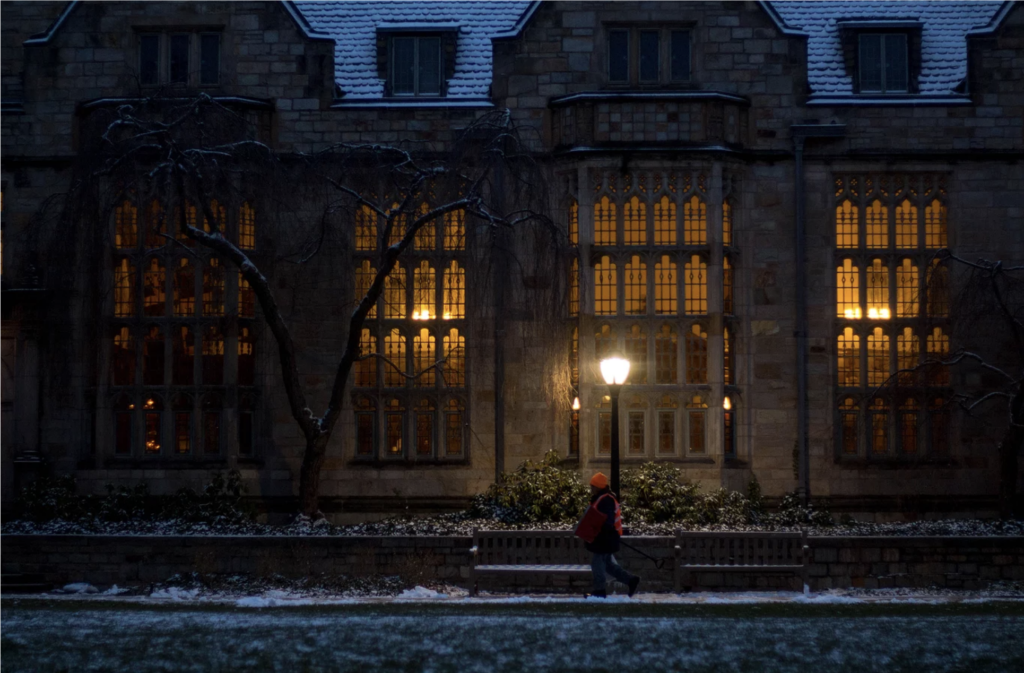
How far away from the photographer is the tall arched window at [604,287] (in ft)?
73.1

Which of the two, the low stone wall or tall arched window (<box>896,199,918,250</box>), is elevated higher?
tall arched window (<box>896,199,918,250</box>)

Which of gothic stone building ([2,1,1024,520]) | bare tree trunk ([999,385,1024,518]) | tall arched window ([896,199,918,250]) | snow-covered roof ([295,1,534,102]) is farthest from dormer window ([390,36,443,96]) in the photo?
bare tree trunk ([999,385,1024,518])

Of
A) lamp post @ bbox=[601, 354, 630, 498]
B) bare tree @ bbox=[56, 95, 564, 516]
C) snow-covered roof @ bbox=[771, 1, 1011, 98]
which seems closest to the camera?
lamp post @ bbox=[601, 354, 630, 498]

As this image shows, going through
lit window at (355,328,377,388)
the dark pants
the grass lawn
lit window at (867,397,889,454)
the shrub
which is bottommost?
the grass lawn

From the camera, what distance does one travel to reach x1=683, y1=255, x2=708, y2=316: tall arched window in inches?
877

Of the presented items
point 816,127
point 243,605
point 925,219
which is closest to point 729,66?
point 816,127

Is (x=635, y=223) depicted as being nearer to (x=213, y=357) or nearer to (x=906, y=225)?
(x=906, y=225)

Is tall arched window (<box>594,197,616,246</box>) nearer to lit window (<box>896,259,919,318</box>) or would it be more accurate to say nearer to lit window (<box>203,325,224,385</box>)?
lit window (<box>896,259,919,318</box>)

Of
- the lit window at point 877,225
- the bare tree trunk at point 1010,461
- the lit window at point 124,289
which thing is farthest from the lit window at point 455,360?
Answer: the bare tree trunk at point 1010,461

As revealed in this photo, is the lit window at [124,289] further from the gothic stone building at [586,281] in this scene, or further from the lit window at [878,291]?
the lit window at [878,291]

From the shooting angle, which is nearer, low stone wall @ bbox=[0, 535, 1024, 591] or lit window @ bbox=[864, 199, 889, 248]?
low stone wall @ bbox=[0, 535, 1024, 591]

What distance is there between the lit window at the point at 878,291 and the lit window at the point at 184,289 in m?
11.2

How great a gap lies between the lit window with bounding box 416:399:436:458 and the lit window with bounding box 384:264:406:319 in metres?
1.52

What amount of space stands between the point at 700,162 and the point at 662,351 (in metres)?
3.10
